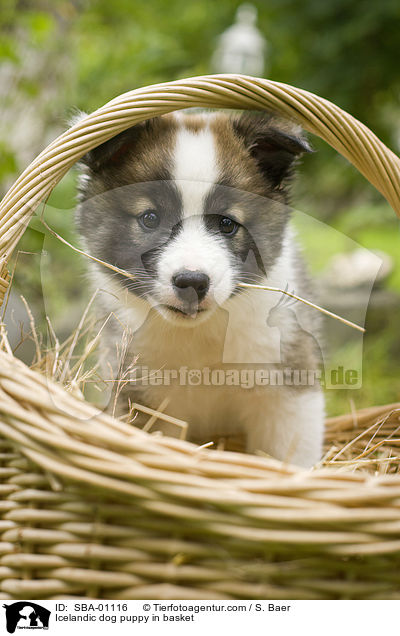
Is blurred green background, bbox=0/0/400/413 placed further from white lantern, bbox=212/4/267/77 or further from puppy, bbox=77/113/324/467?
puppy, bbox=77/113/324/467

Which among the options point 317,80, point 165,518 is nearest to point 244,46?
A: point 317,80

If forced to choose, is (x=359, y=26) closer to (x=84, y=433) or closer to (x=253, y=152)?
(x=253, y=152)

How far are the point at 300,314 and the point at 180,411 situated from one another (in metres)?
0.49

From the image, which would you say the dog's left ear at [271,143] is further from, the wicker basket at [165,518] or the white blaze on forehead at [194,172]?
the wicker basket at [165,518]

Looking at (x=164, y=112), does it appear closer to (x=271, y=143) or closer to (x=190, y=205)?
(x=190, y=205)

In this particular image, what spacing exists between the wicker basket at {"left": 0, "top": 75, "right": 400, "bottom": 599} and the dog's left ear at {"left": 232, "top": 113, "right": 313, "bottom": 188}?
0.91 m

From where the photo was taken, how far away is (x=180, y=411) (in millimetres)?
1924

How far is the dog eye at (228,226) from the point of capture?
1648mm

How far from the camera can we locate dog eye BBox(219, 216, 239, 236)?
5.41 feet

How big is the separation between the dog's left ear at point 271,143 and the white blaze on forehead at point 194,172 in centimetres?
14

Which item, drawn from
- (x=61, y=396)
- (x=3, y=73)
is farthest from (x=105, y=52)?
(x=61, y=396)

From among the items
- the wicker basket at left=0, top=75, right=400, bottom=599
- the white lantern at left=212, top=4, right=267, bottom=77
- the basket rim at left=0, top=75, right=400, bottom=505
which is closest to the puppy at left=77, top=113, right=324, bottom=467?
the basket rim at left=0, top=75, right=400, bottom=505
